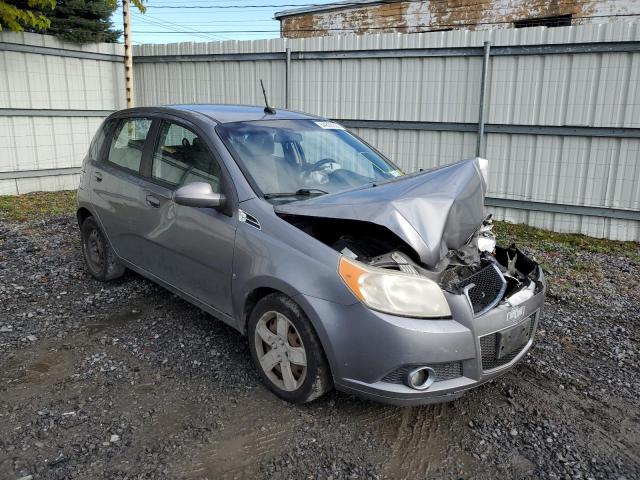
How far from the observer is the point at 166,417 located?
123 inches

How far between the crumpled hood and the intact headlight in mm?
204

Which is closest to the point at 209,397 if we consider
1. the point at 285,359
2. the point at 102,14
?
the point at 285,359

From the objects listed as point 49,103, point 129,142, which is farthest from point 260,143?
point 49,103

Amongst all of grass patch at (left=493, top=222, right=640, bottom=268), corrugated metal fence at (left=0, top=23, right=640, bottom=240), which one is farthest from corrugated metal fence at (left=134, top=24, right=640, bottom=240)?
grass patch at (left=493, top=222, right=640, bottom=268)

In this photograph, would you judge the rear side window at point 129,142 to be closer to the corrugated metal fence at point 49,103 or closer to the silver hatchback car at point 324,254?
the silver hatchback car at point 324,254

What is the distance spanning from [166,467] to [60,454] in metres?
0.58

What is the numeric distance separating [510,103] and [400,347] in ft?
19.9

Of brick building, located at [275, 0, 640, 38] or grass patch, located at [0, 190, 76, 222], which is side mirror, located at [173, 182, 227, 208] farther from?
brick building, located at [275, 0, 640, 38]

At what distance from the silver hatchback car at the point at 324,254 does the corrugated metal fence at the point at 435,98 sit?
4112mm

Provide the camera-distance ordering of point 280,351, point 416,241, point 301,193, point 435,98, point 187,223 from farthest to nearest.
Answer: point 435,98
point 187,223
point 301,193
point 280,351
point 416,241

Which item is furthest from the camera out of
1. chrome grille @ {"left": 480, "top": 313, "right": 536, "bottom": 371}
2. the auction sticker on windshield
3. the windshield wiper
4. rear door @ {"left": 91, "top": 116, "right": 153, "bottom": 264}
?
the auction sticker on windshield

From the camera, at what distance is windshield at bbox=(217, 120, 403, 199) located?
363 centimetres

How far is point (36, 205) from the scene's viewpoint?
9023 mm

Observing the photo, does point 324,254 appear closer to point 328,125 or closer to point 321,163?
point 321,163
